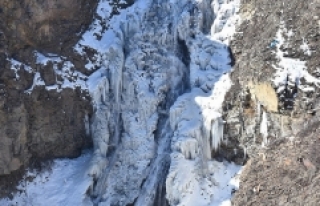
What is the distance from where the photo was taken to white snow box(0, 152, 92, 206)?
20945 millimetres

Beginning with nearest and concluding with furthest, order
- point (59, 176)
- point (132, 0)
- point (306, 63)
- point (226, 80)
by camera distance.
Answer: point (306, 63) < point (226, 80) < point (59, 176) < point (132, 0)

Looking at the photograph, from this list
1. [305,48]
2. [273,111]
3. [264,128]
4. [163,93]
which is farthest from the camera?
[163,93]

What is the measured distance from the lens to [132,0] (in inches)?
996

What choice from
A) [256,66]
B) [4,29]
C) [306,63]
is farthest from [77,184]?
[306,63]

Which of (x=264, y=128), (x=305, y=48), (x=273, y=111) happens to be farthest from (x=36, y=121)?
(x=305, y=48)

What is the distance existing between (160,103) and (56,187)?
6342mm

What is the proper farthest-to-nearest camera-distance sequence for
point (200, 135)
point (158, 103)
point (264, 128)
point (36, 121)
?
point (36, 121) → point (158, 103) → point (200, 135) → point (264, 128)

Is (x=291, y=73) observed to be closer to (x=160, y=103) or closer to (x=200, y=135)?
(x=200, y=135)

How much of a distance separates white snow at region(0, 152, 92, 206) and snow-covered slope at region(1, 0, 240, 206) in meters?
0.13

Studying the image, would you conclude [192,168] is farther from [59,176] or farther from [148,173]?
[59,176]

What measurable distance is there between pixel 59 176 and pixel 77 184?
3.96 ft

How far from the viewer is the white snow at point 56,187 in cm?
2095

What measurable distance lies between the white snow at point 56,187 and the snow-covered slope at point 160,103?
13 centimetres

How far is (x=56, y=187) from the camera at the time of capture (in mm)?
21531
